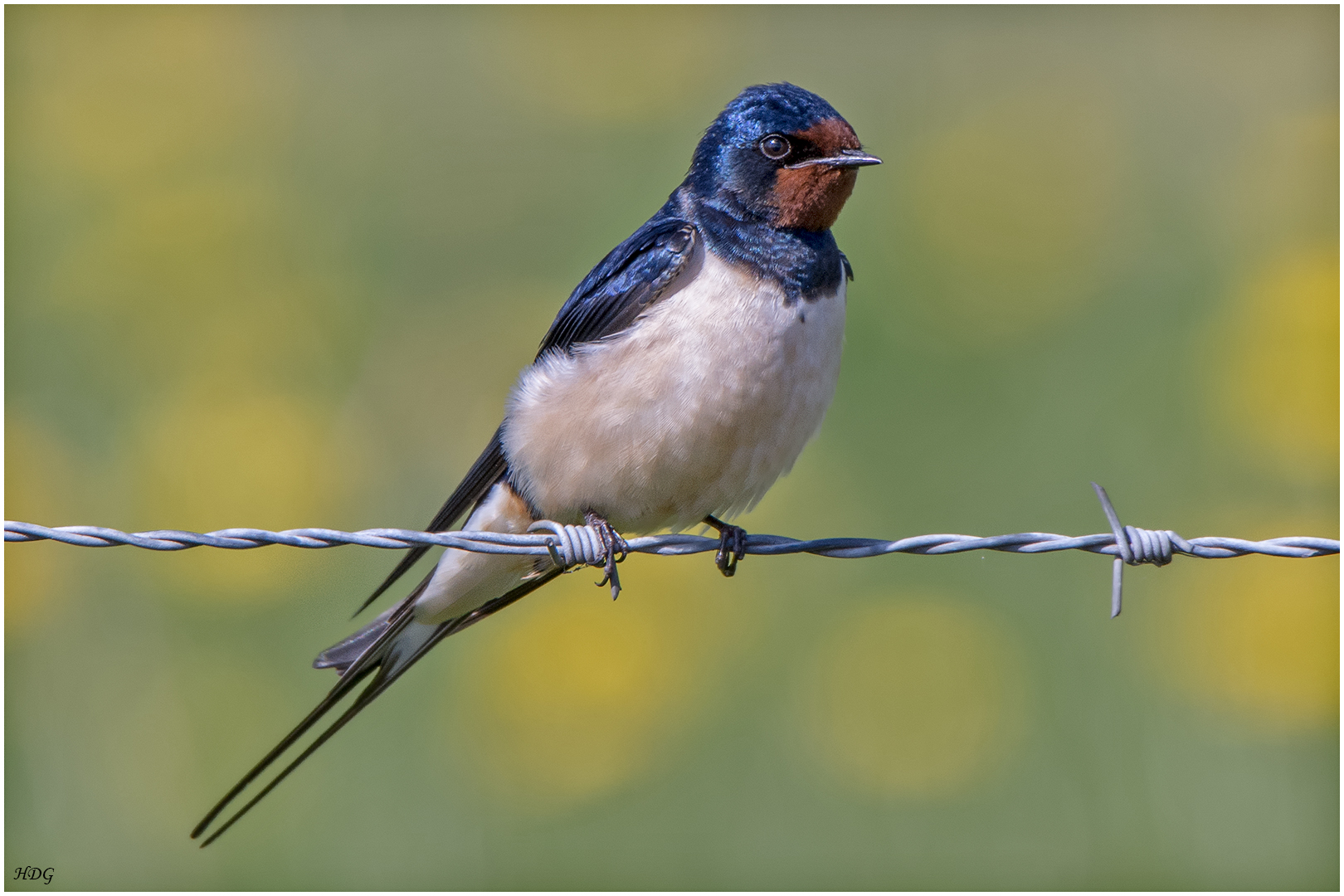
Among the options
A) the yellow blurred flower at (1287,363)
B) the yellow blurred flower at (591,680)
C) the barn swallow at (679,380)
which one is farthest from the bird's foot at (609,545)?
the yellow blurred flower at (1287,363)

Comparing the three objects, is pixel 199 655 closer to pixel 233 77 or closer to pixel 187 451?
pixel 187 451

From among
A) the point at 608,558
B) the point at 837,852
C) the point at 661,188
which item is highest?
the point at 661,188

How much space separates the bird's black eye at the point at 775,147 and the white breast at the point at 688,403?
0.94ft

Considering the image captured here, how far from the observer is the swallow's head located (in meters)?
2.77

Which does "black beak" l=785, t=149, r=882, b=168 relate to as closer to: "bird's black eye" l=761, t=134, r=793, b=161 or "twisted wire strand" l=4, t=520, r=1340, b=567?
"bird's black eye" l=761, t=134, r=793, b=161

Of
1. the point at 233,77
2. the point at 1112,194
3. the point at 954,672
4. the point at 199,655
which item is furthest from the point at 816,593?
the point at 233,77

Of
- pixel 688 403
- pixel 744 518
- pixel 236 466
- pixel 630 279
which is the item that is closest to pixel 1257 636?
pixel 744 518

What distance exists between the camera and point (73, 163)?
507 centimetres

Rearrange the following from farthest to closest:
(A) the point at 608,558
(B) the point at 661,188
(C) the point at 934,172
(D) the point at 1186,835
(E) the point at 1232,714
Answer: (C) the point at 934,172, (B) the point at 661,188, (E) the point at 1232,714, (D) the point at 1186,835, (A) the point at 608,558

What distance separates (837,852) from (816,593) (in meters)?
0.81

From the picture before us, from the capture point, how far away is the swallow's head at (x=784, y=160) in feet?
9.09

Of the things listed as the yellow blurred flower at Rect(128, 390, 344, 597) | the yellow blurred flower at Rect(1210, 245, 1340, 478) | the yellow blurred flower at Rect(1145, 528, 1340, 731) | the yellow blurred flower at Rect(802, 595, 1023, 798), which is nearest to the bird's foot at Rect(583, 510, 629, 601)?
the yellow blurred flower at Rect(802, 595, 1023, 798)

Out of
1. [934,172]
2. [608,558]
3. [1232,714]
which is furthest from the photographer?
[934,172]

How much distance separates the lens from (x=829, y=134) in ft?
9.21
